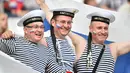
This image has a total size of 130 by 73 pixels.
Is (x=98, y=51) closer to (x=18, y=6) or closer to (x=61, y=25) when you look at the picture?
(x=61, y=25)

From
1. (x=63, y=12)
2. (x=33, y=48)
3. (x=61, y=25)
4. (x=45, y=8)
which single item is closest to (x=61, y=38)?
(x=61, y=25)

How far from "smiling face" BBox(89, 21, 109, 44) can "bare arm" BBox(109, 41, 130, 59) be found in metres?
0.16

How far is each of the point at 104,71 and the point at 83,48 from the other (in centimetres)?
37

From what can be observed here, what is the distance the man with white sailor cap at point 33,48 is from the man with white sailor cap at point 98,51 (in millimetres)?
382

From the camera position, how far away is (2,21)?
26.5 ft

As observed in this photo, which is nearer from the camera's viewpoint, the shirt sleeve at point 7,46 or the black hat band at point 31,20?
the shirt sleeve at point 7,46

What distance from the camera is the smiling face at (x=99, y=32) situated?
761 centimetres

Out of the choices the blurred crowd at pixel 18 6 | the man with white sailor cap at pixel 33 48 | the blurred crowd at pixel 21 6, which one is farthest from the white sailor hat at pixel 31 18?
the blurred crowd at pixel 18 6

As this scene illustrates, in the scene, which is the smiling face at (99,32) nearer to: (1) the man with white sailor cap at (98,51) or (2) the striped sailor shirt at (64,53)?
(1) the man with white sailor cap at (98,51)

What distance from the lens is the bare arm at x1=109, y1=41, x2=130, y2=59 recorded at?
772cm

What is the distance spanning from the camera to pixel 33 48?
710cm

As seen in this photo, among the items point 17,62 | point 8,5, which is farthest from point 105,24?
point 8,5

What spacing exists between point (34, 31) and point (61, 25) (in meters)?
0.43

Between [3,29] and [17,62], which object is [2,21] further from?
[17,62]
